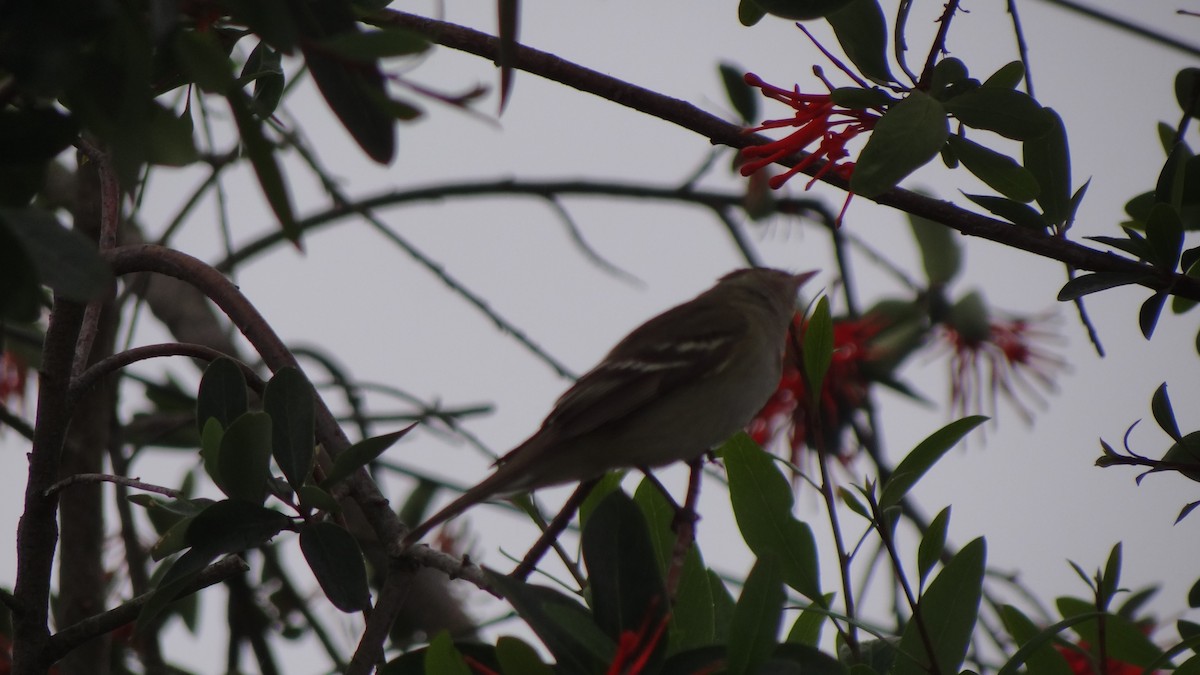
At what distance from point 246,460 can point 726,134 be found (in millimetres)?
1107

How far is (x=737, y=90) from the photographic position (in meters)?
3.79

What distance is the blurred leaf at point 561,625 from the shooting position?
1769 mm

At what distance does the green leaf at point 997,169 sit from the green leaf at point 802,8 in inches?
19.3

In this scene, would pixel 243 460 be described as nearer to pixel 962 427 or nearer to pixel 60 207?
pixel 962 427

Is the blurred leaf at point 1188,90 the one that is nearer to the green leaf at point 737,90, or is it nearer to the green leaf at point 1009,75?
the green leaf at point 1009,75

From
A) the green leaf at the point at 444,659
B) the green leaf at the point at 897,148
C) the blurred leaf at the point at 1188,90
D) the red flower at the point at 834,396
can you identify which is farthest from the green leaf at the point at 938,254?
the green leaf at the point at 444,659

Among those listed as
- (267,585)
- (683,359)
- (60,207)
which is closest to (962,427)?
(683,359)

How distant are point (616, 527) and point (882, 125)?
31.9 inches

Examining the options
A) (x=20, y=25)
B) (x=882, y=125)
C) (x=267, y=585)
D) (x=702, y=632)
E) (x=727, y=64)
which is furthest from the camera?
(x=267, y=585)

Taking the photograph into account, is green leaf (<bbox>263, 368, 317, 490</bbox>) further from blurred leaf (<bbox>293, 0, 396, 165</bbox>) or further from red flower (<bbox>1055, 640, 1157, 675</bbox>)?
red flower (<bbox>1055, 640, 1157, 675</bbox>)

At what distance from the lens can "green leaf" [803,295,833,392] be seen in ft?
8.39

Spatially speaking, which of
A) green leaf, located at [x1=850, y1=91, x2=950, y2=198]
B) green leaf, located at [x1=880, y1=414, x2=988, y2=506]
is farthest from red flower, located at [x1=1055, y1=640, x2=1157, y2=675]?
green leaf, located at [x1=850, y1=91, x2=950, y2=198]

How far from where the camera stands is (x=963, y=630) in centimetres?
227

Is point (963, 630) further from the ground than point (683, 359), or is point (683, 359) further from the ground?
point (683, 359)
